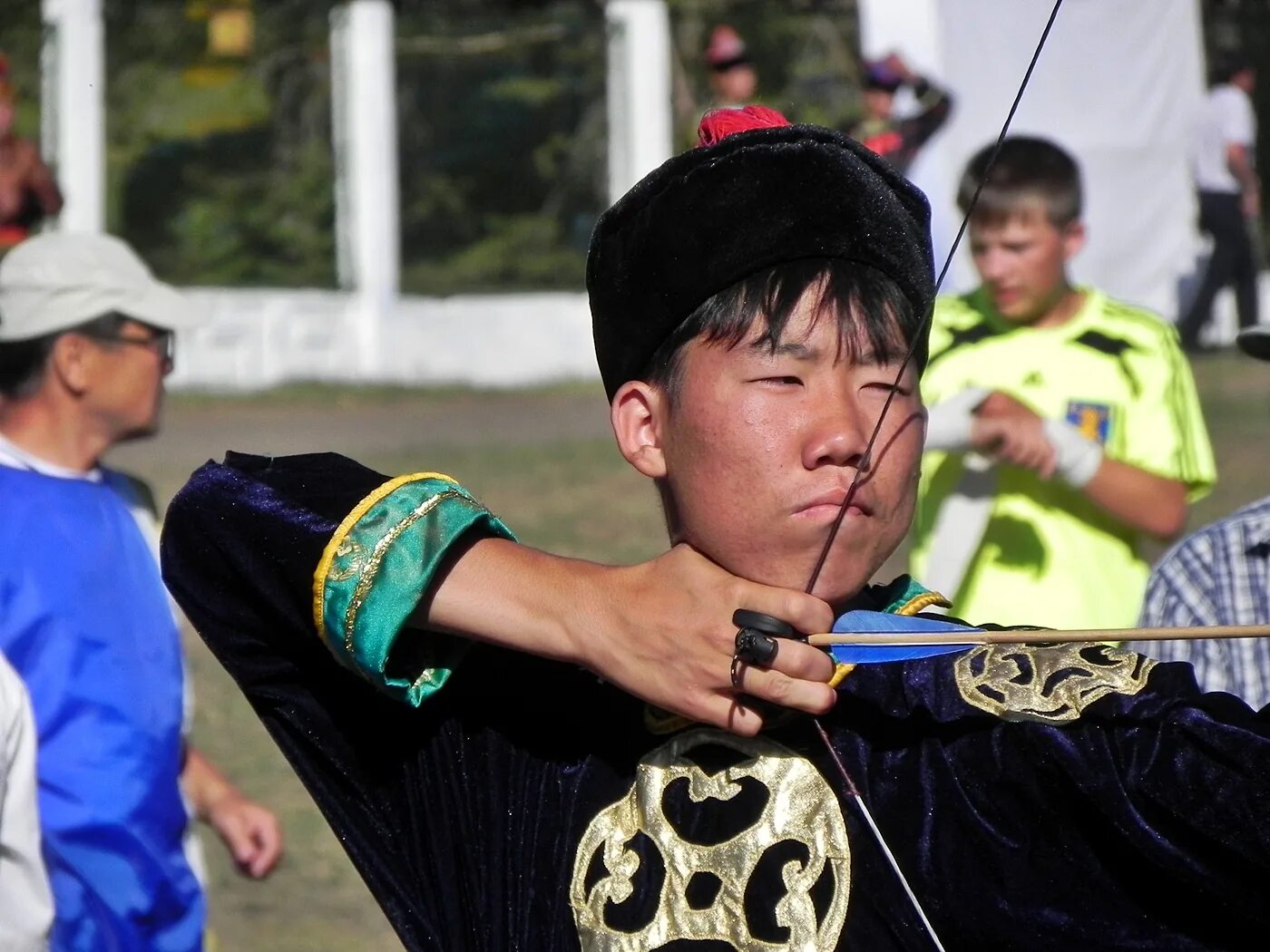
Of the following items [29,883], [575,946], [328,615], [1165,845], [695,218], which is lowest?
[29,883]

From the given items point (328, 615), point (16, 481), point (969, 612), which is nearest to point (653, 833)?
point (328, 615)

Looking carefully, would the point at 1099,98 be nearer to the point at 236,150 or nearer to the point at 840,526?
the point at 236,150

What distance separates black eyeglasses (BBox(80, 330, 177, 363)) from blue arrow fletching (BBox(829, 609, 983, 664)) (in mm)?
2501

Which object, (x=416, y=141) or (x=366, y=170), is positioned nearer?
(x=366, y=170)

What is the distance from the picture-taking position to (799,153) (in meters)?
1.90

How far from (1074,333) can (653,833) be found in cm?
261

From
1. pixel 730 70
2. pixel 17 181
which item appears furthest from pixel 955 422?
pixel 17 181

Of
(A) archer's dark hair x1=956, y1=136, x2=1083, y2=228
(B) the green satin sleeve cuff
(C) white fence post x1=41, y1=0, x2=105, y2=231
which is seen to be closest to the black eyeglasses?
(A) archer's dark hair x1=956, y1=136, x2=1083, y2=228

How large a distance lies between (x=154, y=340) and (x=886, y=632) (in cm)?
259

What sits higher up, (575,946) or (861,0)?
(861,0)

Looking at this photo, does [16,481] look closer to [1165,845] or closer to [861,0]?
[1165,845]

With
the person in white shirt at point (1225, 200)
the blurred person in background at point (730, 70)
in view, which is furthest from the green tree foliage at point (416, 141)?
the blurred person in background at point (730, 70)

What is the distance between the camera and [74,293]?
159 inches

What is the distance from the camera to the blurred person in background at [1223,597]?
3109 millimetres
